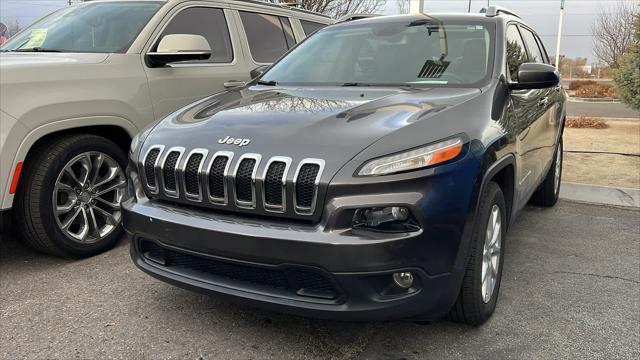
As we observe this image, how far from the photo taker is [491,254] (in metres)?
2.97

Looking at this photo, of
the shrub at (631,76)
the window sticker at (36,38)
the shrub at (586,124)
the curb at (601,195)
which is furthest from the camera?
the shrub at (586,124)

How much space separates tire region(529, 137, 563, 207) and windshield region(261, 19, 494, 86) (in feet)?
6.76

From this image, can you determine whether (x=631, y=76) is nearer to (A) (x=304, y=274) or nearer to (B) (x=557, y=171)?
(B) (x=557, y=171)

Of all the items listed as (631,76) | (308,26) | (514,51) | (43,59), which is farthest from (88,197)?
(631,76)

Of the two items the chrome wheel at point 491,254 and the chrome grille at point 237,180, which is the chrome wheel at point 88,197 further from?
the chrome wheel at point 491,254

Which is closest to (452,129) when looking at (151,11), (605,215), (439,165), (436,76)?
(439,165)

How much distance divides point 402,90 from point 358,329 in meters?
1.41

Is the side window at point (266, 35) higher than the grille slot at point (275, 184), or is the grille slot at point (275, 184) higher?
the side window at point (266, 35)

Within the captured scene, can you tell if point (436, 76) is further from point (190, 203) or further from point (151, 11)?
point (151, 11)

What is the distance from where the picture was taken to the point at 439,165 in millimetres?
2326

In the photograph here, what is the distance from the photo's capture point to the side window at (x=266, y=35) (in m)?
5.27

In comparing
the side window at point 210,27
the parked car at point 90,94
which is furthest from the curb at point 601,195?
the side window at point 210,27

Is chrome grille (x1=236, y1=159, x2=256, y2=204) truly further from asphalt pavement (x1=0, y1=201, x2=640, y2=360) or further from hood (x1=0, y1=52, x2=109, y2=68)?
hood (x1=0, y1=52, x2=109, y2=68)

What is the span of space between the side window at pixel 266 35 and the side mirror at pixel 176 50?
1.12m
